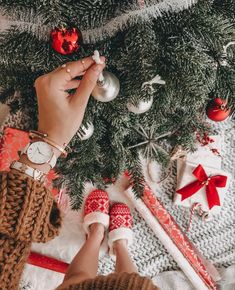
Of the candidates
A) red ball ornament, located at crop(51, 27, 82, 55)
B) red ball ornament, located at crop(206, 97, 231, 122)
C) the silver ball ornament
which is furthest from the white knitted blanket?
red ball ornament, located at crop(51, 27, 82, 55)

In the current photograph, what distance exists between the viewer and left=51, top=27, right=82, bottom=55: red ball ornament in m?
0.61

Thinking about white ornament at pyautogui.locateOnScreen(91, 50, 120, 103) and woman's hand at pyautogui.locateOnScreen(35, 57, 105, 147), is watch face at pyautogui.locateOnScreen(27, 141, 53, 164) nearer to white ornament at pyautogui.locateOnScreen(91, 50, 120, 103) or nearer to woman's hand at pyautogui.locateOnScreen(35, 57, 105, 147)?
woman's hand at pyautogui.locateOnScreen(35, 57, 105, 147)

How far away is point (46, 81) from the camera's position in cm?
65

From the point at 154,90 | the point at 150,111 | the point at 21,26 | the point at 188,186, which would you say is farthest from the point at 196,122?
the point at 21,26

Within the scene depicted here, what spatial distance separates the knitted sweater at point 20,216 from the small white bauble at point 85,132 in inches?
6.6

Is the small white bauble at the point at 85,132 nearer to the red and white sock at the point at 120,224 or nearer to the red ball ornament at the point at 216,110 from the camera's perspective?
the red ball ornament at the point at 216,110

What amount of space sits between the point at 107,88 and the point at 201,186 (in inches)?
26.0

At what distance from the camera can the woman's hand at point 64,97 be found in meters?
0.64

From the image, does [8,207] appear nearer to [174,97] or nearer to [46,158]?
[46,158]

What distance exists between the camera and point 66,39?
2.02ft

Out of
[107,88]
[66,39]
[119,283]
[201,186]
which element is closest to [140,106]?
[107,88]

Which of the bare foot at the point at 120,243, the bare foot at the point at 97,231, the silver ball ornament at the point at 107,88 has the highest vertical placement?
the silver ball ornament at the point at 107,88

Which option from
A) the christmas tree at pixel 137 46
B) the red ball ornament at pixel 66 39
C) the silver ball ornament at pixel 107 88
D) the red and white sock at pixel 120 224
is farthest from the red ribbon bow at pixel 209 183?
the red ball ornament at pixel 66 39

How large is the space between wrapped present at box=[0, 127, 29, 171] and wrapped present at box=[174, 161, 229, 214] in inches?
Result: 20.3
